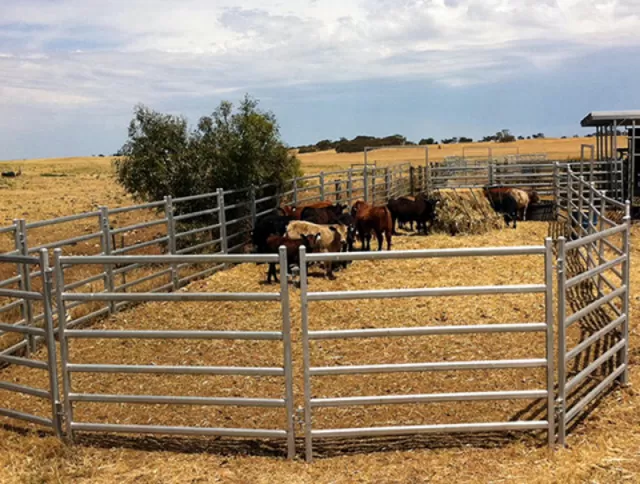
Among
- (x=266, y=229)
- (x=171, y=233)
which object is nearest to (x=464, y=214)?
(x=266, y=229)

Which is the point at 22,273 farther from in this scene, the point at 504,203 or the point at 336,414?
the point at 504,203

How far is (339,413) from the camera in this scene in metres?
5.78

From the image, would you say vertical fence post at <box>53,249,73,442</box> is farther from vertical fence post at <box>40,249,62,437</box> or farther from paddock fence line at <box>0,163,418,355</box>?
paddock fence line at <box>0,163,418,355</box>

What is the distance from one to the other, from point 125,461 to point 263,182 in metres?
11.9

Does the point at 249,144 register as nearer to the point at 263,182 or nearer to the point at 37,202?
the point at 263,182

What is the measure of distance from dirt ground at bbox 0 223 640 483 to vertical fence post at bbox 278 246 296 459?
169 mm

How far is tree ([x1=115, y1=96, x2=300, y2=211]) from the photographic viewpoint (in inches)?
626

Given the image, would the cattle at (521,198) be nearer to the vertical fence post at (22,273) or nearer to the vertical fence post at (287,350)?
the vertical fence post at (22,273)

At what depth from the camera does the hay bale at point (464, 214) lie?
1736cm

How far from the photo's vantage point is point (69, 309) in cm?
945

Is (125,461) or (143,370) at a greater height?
(143,370)

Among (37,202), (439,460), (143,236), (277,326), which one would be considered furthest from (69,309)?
(37,202)

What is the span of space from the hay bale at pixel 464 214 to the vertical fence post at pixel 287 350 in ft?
42.3

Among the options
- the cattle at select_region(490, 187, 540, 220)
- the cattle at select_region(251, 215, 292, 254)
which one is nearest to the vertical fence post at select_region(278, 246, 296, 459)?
the cattle at select_region(251, 215, 292, 254)
